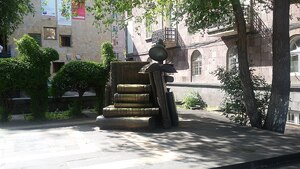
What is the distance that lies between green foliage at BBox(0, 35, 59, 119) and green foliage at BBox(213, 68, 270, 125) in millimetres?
5514

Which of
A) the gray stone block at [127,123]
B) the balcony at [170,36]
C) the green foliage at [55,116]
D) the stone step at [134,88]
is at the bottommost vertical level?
the green foliage at [55,116]

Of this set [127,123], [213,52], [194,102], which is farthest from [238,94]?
[213,52]

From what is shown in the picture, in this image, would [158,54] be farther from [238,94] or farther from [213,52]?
[213,52]

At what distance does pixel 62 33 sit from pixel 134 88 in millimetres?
24976

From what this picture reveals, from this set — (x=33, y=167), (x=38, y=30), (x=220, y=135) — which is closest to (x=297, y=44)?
(x=220, y=135)

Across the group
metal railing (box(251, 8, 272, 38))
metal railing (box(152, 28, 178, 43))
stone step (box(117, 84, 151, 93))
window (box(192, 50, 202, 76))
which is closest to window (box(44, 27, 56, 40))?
metal railing (box(152, 28, 178, 43))

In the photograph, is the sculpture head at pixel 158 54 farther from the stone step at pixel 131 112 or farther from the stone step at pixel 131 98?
the stone step at pixel 131 112

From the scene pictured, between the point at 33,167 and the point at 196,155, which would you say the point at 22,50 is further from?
the point at 196,155

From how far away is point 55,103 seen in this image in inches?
520

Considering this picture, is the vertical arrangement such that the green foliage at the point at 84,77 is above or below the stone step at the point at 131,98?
above

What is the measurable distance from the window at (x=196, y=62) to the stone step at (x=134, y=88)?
10.7 meters

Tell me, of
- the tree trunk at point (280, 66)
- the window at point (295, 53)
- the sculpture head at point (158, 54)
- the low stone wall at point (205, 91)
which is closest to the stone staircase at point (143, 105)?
the sculpture head at point (158, 54)

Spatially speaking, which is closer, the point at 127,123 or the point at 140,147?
the point at 140,147

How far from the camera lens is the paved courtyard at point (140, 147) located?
222 inches
